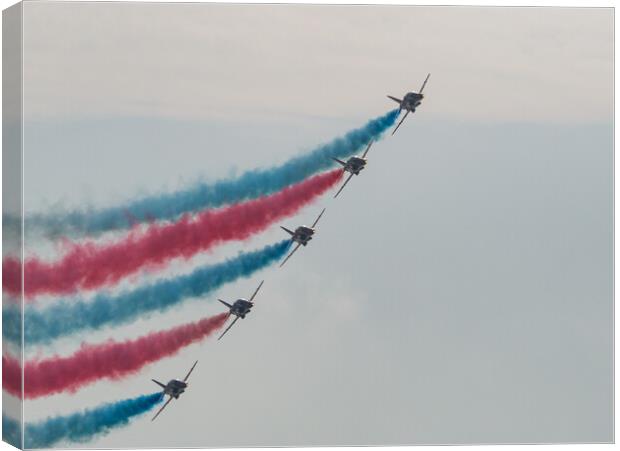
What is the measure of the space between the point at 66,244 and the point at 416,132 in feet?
12.5

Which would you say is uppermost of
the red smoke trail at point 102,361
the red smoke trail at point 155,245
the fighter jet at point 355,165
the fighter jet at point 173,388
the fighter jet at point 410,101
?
the fighter jet at point 410,101

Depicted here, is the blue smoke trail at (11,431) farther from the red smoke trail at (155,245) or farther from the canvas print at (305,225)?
the red smoke trail at (155,245)

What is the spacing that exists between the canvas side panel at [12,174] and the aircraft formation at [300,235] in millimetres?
1459

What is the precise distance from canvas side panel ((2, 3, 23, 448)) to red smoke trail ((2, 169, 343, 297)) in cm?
25

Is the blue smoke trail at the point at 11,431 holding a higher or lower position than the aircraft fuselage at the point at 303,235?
lower

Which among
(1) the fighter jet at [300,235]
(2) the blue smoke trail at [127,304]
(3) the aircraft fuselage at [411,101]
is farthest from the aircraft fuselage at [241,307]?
(3) the aircraft fuselage at [411,101]

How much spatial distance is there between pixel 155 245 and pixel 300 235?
1.50 metres

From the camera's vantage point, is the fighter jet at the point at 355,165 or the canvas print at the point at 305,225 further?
the fighter jet at the point at 355,165

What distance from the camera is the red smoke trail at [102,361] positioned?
71.4ft

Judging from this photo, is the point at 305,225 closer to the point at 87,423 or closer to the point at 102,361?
the point at 102,361

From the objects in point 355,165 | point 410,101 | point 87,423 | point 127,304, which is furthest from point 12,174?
point 410,101

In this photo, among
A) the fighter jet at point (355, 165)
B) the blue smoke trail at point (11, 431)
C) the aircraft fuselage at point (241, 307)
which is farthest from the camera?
the fighter jet at point (355, 165)

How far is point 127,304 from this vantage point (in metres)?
21.9

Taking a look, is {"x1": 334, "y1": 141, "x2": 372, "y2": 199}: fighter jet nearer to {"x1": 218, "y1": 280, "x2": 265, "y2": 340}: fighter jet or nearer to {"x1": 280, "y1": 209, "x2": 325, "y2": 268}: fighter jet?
{"x1": 280, "y1": 209, "x2": 325, "y2": 268}: fighter jet
